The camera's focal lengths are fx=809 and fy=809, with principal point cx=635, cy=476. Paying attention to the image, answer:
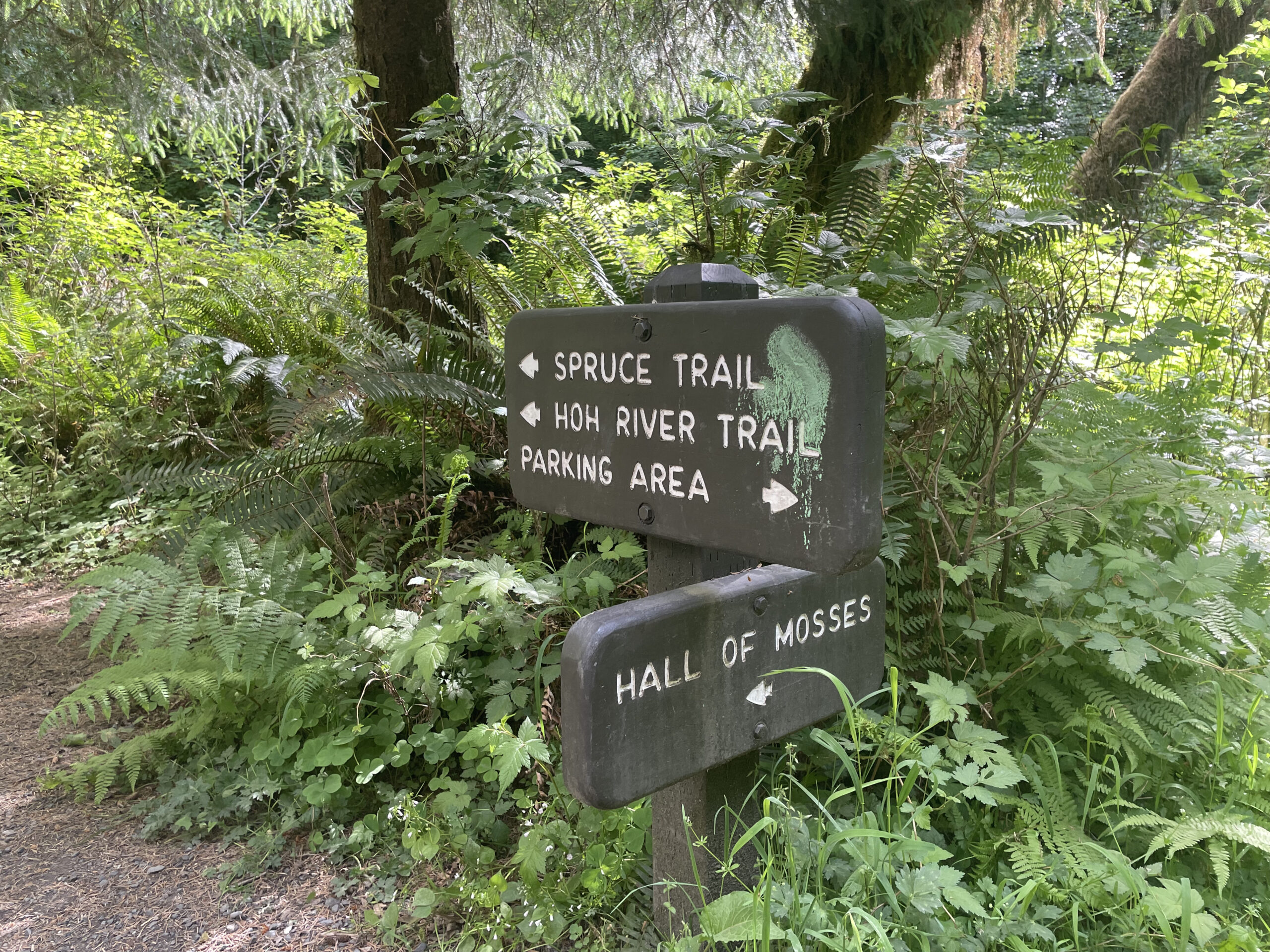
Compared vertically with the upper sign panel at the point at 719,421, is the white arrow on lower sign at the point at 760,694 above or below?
below

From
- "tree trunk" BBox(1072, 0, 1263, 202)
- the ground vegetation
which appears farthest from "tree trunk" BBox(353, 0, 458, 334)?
"tree trunk" BBox(1072, 0, 1263, 202)

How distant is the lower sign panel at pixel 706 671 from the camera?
1139 millimetres

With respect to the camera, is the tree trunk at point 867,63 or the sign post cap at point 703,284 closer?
the sign post cap at point 703,284

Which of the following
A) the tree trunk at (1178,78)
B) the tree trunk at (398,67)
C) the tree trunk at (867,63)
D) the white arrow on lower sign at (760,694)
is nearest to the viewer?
the white arrow on lower sign at (760,694)

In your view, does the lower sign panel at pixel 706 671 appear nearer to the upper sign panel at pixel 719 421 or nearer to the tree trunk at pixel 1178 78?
the upper sign panel at pixel 719 421

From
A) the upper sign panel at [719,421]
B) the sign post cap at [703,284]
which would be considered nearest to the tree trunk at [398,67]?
the upper sign panel at [719,421]

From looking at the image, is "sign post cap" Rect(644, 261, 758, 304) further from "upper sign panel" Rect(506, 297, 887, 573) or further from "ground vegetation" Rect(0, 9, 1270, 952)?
"ground vegetation" Rect(0, 9, 1270, 952)

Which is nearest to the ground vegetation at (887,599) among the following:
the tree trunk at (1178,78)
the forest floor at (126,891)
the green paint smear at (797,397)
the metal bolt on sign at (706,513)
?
the forest floor at (126,891)

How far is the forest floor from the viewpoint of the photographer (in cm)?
199

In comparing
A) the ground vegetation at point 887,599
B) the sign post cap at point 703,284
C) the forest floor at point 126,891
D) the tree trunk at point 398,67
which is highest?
the tree trunk at point 398,67

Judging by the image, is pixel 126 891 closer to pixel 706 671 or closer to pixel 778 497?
pixel 706 671

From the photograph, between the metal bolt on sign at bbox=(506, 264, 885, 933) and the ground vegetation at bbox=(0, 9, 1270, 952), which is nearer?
the metal bolt on sign at bbox=(506, 264, 885, 933)

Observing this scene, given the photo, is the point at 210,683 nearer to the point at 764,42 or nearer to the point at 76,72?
the point at 76,72

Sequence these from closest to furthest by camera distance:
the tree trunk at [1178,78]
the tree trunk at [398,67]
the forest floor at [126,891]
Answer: the forest floor at [126,891] < the tree trunk at [398,67] < the tree trunk at [1178,78]
